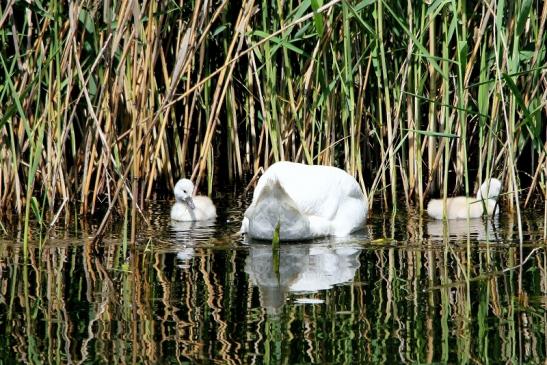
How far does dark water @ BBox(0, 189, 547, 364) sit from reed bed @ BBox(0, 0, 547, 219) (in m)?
0.59

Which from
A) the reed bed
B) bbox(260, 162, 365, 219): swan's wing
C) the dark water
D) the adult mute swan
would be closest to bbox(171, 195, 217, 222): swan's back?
the reed bed

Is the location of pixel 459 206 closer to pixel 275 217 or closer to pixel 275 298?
pixel 275 217

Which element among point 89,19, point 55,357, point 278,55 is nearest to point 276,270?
point 55,357

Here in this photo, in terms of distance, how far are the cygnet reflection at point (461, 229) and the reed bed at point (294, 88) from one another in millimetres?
311

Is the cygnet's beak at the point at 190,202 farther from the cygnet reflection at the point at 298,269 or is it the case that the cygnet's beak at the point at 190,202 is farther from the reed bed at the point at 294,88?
the cygnet reflection at the point at 298,269

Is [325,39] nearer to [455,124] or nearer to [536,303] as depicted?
[455,124]

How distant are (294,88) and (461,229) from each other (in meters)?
1.67

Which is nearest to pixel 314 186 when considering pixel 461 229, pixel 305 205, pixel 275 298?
pixel 305 205

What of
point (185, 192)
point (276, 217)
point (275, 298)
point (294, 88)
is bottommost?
point (275, 298)

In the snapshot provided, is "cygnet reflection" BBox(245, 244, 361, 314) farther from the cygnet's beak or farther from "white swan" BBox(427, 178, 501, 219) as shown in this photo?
the cygnet's beak

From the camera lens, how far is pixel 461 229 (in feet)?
21.7

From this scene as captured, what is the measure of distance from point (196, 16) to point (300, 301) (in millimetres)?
1927

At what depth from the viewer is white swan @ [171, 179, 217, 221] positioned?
7180mm

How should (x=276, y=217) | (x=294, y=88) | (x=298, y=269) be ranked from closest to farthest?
(x=298, y=269), (x=276, y=217), (x=294, y=88)
